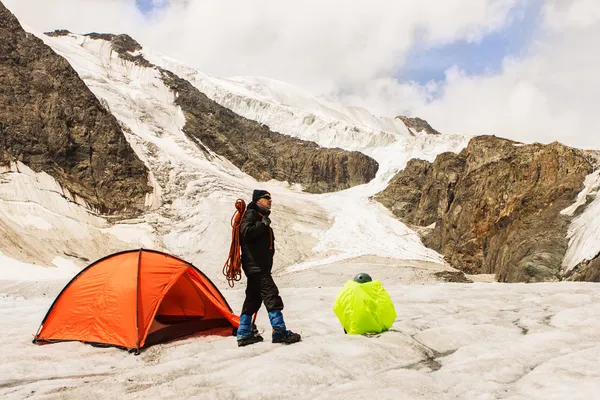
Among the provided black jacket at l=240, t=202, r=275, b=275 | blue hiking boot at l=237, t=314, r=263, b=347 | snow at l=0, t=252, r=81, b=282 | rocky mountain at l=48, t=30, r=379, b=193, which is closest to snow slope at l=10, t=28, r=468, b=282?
rocky mountain at l=48, t=30, r=379, b=193

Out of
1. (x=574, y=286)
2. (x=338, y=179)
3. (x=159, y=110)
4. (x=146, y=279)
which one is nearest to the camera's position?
(x=146, y=279)

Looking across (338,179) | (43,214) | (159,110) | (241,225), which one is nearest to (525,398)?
(241,225)

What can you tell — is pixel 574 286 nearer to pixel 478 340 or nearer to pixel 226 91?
pixel 478 340

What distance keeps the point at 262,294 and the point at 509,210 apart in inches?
1287

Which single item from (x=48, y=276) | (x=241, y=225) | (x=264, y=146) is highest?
(x=264, y=146)

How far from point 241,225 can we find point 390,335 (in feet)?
9.01

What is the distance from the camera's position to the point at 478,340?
6.91m

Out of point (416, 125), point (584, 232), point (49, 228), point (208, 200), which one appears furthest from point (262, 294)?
point (416, 125)

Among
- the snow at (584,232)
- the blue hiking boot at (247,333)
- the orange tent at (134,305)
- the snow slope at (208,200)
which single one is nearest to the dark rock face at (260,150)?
the snow slope at (208,200)

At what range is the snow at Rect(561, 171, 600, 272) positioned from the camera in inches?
811

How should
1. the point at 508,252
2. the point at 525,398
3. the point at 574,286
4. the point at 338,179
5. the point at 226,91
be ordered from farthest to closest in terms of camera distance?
the point at 226,91 < the point at 338,179 < the point at 508,252 < the point at 574,286 < the point at 525,398

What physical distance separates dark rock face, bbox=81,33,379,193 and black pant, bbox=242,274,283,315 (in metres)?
60.1

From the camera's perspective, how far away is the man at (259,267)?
6.71 meters

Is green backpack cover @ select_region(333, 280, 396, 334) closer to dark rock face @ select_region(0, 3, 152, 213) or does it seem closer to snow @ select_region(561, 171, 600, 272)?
snow @ select_region(561, 171, 600, 272)
